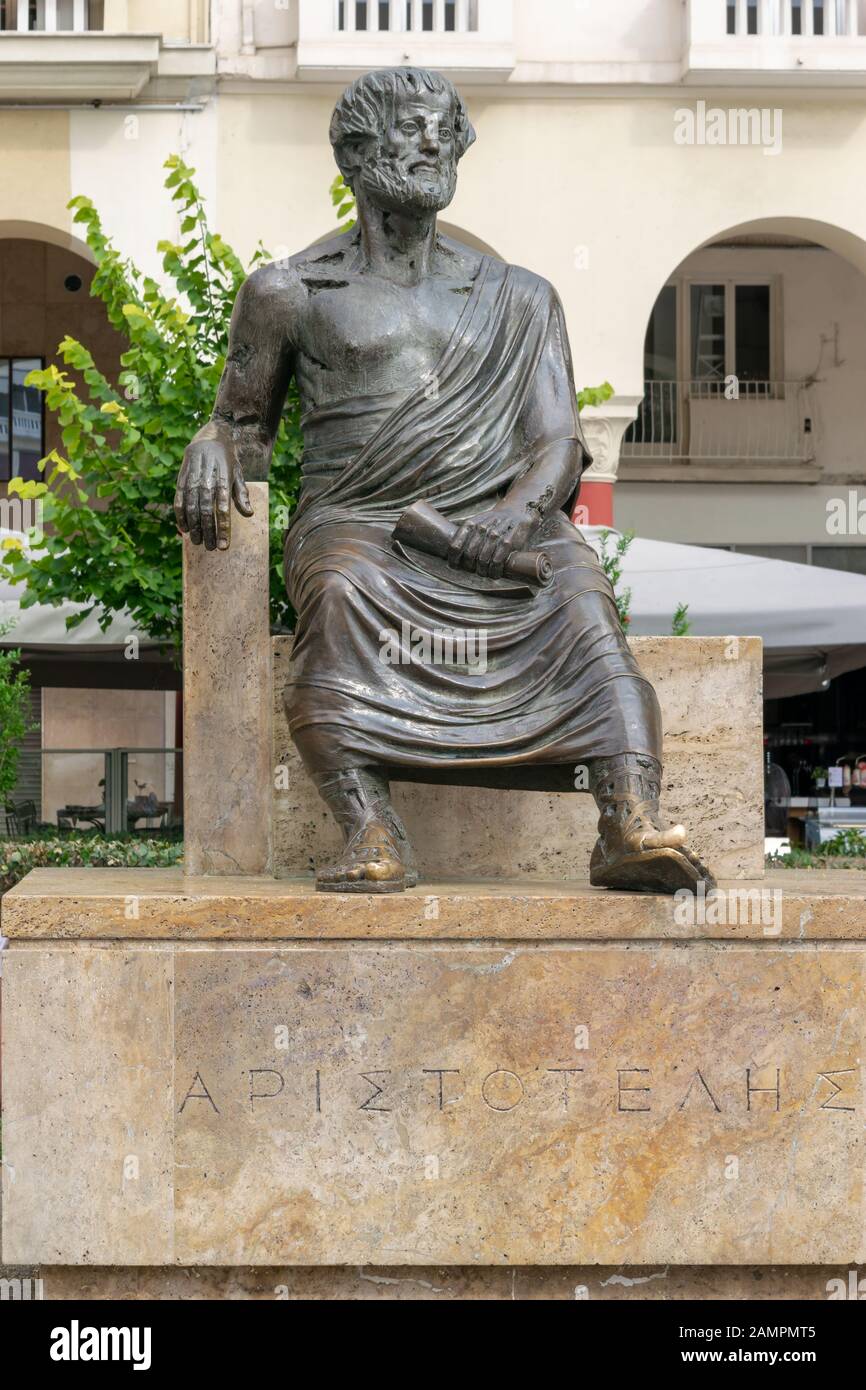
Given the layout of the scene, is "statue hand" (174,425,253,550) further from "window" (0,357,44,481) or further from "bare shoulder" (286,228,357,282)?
"window" (0,357,44,481)

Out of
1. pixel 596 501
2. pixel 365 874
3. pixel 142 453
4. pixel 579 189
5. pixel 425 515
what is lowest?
pixel 365 874

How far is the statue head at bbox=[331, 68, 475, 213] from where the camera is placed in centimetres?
456

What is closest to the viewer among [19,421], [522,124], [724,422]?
[522,124]

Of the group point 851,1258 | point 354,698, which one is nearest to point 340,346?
point 354,698

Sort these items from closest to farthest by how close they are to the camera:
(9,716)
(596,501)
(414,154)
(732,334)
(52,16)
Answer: (414,154)
(9,716)
(596,501)
(52,16)
(732,334)

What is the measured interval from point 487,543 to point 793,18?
36.8 feet

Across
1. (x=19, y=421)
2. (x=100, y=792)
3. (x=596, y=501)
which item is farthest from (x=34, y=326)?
(x=596, y=501)

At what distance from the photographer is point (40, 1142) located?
3.90 m

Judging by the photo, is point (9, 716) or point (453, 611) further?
point (9, 716)

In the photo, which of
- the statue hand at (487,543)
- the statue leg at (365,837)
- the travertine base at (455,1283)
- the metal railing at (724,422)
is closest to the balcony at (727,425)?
the metal railing at (724,422)

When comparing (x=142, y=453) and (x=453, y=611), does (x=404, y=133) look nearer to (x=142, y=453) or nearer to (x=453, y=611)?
(x=453, y=611)

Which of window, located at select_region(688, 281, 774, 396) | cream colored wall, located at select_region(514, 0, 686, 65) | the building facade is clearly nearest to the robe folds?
the building facade

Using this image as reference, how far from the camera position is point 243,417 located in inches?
192

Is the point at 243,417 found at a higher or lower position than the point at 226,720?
higher
